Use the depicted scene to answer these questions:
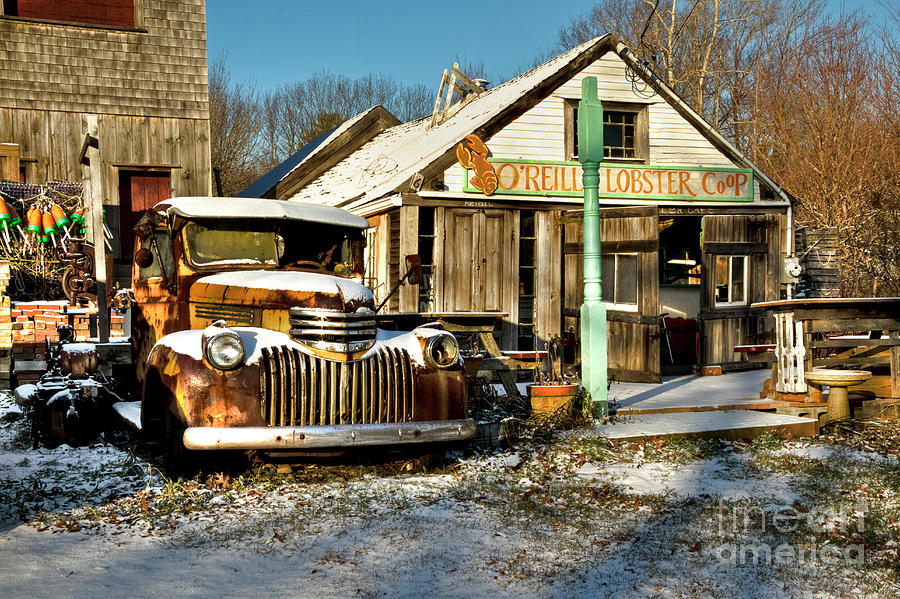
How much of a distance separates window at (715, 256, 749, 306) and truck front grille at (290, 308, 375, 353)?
920 centimetres

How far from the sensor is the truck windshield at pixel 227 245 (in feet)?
22.5

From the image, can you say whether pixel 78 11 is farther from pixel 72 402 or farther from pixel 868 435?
pixel 868 435

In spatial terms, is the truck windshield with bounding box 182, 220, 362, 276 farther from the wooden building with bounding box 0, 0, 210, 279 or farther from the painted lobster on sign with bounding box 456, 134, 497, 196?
the wooden building with bounding box 0, 0, 210, 279

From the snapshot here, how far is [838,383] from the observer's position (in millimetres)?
8141

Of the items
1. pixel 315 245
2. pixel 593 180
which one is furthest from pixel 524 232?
pixel 315 245

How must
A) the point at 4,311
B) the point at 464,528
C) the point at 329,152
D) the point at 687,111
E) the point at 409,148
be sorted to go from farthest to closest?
the point at 329,152
the point at 409,148
the point at 687,111
the point at 4,311
the point at 464,528

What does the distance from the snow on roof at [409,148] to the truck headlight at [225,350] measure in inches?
278

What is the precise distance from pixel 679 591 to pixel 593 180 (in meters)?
5.21

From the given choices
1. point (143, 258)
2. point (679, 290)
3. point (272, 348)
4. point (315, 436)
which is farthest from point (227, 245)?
point (679, 290)

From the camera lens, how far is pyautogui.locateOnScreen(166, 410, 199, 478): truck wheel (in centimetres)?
569

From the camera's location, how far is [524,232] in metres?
15.5

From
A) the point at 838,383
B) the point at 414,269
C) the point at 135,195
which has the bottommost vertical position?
the point at 838,383

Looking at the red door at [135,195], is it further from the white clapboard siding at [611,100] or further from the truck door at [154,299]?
the truck door at [154,299]

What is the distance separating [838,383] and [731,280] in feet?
19.6
